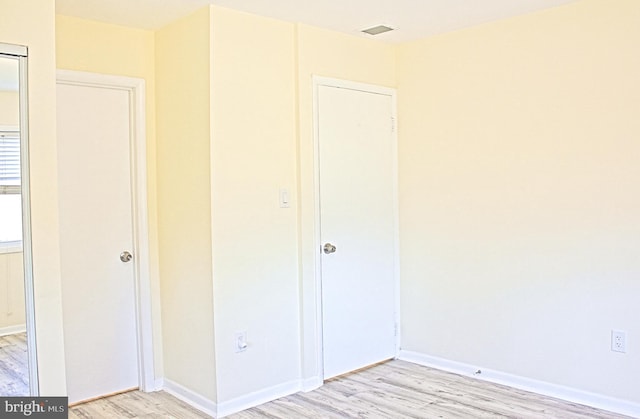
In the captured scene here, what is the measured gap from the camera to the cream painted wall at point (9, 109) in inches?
101

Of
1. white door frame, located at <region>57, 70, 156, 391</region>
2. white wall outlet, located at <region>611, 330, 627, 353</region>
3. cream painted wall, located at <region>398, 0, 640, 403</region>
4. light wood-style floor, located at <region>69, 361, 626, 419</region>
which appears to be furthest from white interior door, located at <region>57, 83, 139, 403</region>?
white wall outlet, located at <region>611, 330, 627, 353</region>

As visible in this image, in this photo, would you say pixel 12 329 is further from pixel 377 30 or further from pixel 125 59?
pixel 377 30

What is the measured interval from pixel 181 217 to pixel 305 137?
911 mm

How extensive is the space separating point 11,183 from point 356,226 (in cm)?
216

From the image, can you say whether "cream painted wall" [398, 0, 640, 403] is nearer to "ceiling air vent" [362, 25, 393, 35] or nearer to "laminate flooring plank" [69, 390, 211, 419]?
"ceiling air vent" [362, 25, 393, 35]

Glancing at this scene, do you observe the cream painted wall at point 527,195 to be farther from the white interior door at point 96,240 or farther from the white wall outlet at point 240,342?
the white interior door at point 96,240

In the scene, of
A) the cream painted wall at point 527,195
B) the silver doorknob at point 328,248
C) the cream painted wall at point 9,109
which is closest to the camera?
the cream painted wall at point 9,109

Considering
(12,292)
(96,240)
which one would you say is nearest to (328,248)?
(96,240)

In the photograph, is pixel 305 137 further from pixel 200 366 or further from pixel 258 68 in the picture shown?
pixel 200 366

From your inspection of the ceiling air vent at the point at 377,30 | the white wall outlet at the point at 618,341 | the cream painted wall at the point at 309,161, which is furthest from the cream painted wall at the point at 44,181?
the white wall outlet at the point at 618,341

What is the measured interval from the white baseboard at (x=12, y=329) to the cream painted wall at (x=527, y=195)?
2.56 metres

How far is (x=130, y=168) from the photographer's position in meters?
3.64

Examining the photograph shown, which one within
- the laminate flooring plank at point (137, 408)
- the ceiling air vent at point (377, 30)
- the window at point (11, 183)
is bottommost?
the laminate flooring plank at point (137, 408)

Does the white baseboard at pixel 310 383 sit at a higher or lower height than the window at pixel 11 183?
lower
